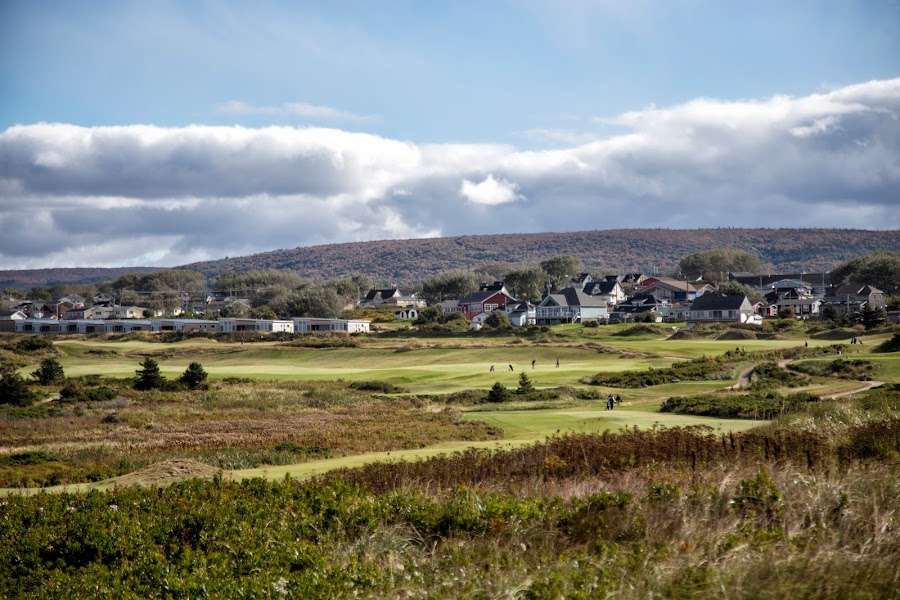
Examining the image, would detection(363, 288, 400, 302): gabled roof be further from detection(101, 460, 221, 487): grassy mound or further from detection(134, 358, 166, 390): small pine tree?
detection(101, 460, 221, 487): grassy mound

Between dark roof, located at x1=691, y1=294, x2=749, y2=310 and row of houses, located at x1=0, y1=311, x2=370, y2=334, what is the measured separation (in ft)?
139

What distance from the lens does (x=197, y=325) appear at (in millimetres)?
119938

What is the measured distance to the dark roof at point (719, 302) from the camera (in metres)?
109

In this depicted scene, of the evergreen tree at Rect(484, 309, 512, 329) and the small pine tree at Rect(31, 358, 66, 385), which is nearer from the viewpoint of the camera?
the small pine tree at Rect(31, 358, 66, 385)

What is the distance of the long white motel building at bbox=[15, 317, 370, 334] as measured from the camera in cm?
11312

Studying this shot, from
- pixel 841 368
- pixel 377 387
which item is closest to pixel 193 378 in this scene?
pixel 377 387

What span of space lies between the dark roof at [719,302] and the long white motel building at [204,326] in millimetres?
42571

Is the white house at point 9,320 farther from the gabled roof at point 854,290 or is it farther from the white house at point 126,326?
the gabled roof at point 854,290

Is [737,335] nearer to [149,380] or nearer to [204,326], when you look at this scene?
[149,380]

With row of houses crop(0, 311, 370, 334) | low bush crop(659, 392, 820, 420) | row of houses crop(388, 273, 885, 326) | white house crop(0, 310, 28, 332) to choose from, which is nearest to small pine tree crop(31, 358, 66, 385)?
low bush crop(659, 392, 820, 420)

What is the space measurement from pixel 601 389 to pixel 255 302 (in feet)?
418

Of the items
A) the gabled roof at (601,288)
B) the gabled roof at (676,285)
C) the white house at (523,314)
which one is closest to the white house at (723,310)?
the white house at (523,314)

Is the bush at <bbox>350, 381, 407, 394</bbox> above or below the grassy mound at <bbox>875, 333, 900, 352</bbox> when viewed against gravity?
below

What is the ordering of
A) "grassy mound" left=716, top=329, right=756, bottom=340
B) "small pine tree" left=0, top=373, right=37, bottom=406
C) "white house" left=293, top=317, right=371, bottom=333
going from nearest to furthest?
1. "small pine tree" left=0, top=373, right=37, bottom=406
2. "grassy mound" left=716, top=329, right=756, bottom=340
3. "white house" left=293, top=317, right=371, bottom=333
